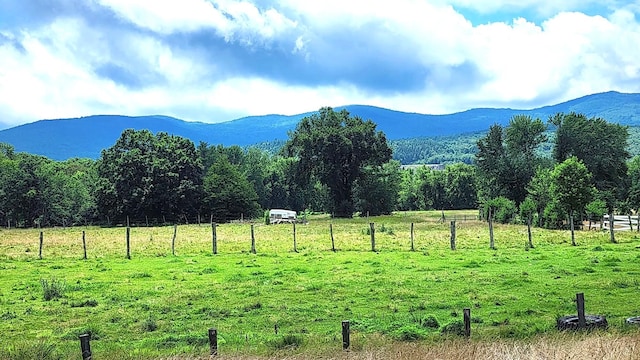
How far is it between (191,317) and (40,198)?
76.0m

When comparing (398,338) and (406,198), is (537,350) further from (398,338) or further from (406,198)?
(406,198)

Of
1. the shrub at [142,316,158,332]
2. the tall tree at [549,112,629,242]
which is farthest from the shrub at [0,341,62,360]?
the tall tree at [549,112,629,242]

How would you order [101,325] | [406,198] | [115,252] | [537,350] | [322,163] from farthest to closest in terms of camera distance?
[406,198]
[322,163]
[115,252]
[101,325]
[537,350]

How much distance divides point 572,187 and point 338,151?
35.6 m

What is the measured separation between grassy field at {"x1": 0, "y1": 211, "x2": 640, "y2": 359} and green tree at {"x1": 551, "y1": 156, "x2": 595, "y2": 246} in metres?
17.9

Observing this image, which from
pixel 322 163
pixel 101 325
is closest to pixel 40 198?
pixel 322 163

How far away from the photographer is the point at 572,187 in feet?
153

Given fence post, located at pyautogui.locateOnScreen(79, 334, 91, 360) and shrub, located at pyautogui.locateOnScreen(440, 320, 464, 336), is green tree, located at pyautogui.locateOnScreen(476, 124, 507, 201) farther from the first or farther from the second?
fence post, located at pyautogui.locateOnScreen(79, 334, 91, 360)

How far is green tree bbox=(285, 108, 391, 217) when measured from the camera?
3014 inches

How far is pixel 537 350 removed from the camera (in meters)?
9.30

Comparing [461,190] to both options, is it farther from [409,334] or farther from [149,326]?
[409,334]

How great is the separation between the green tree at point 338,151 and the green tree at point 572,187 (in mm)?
32512

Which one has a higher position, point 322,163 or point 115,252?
point 322,163

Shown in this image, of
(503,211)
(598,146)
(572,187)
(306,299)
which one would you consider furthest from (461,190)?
(306,299)
